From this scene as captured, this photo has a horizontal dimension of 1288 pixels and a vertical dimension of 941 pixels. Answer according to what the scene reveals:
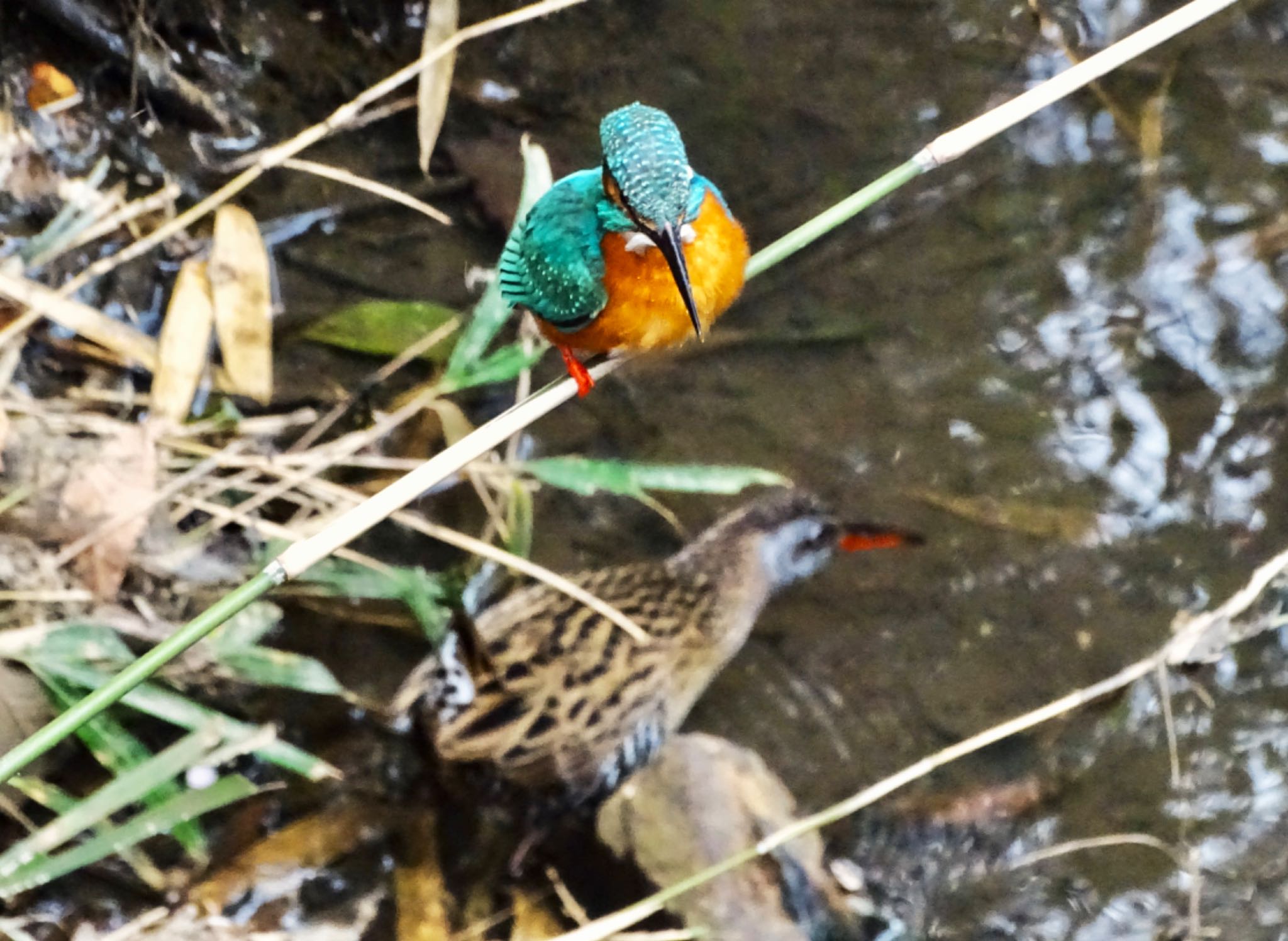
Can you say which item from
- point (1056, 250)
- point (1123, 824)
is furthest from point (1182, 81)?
point (1123, 824)

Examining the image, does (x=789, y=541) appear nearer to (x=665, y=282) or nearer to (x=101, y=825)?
(x=665, y=282)

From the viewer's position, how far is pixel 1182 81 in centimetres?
283

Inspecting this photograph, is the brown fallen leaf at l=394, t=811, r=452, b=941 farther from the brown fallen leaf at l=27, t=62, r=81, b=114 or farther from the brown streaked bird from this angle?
the brown fallen leaf at l=27, t=62, r=81, b=114

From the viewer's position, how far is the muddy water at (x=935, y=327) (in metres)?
2.70

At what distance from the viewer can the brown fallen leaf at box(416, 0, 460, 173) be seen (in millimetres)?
2820

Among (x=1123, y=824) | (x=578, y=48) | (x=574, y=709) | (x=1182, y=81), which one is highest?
(x=578, y=48)

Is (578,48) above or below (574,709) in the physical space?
above

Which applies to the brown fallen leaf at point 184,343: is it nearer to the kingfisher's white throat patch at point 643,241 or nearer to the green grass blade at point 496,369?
the green grass blade at point 496,369

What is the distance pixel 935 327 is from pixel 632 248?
135cm

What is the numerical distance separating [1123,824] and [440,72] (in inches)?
111

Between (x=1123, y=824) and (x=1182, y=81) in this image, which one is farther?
(x=1182, y=81)

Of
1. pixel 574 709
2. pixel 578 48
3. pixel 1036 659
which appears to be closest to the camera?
pixel 574 709

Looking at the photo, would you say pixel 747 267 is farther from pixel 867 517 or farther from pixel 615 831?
pixel 615 831

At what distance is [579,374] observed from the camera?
2057 millimetres
